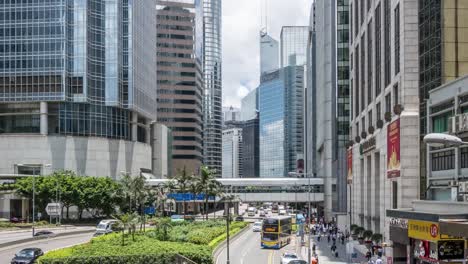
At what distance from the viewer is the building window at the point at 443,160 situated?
4828 cm

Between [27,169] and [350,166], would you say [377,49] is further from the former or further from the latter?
[27,169]

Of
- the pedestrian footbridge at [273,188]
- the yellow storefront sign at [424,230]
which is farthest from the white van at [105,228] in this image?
the pedestrian footbridge at [273,188]

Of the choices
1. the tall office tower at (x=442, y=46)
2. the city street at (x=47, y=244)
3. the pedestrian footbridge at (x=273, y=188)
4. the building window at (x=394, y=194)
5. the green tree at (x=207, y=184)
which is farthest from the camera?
→ the pedestrian footbridge at (x=273, y=188)

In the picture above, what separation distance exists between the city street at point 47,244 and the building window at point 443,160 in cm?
3765

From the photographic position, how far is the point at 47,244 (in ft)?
246

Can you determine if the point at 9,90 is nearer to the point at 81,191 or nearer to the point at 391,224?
the point at 81,191

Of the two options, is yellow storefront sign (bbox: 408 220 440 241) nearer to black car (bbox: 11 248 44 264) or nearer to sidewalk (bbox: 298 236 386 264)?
sidewalk (bbox: 298 236 386 264)

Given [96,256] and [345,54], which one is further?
[345,54]

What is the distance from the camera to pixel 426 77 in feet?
179

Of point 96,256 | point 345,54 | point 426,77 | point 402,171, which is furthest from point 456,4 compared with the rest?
point 345,54

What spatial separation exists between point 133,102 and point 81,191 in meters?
32.8

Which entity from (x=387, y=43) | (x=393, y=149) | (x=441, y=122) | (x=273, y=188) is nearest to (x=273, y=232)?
(x=393, y=149)

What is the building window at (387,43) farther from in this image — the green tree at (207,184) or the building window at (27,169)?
the building window at (27,169)

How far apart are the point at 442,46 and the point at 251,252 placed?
3290 cm
